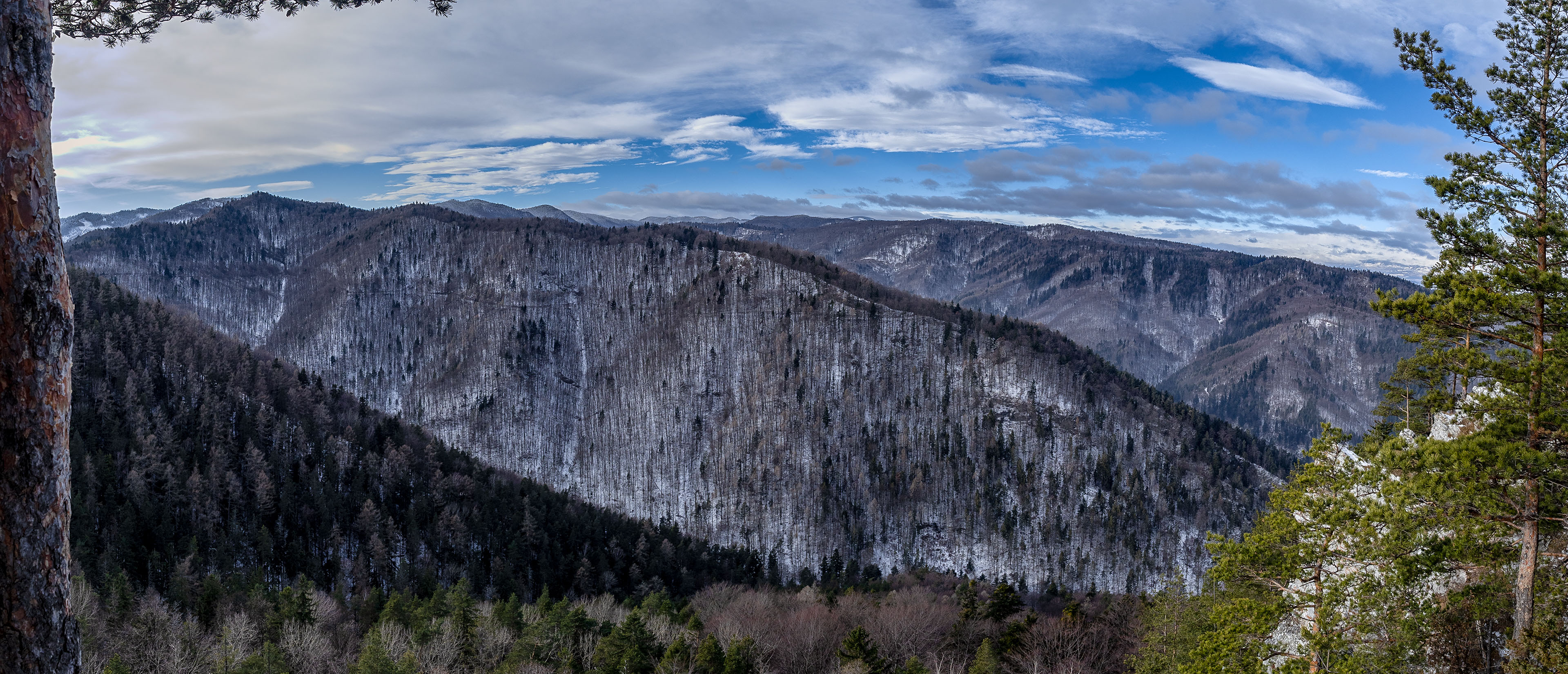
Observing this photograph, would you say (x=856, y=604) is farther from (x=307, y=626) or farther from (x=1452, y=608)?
(x=1452, y=608)

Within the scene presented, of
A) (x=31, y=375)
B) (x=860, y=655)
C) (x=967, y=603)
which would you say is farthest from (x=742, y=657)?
(x=31, y=375)

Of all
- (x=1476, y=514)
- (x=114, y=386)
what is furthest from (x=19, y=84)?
(x=114, y=386)

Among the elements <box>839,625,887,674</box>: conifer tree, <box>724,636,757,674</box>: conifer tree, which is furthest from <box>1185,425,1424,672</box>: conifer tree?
<box>724,636,757,674</box>: conifer tree

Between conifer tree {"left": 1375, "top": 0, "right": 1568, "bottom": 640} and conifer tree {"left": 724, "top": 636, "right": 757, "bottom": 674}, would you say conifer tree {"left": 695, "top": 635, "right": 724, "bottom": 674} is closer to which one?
conifer tree {"left": 724, "top": 636, "right": 757, "bottom": 674}

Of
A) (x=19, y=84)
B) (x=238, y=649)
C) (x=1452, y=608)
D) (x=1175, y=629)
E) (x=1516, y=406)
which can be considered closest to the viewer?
(x=19, y=84)

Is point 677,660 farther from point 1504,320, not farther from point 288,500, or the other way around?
→ point 288,500

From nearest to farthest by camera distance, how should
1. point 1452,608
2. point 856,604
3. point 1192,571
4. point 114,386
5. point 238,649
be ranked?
point 1452,608 → point 238,649 → point 856,604 → point 114,386 → point 1192,571

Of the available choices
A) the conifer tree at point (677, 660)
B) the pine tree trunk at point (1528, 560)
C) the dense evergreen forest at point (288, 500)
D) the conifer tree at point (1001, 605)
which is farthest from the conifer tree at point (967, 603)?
the pine tree trunk at point (1528, 560)
